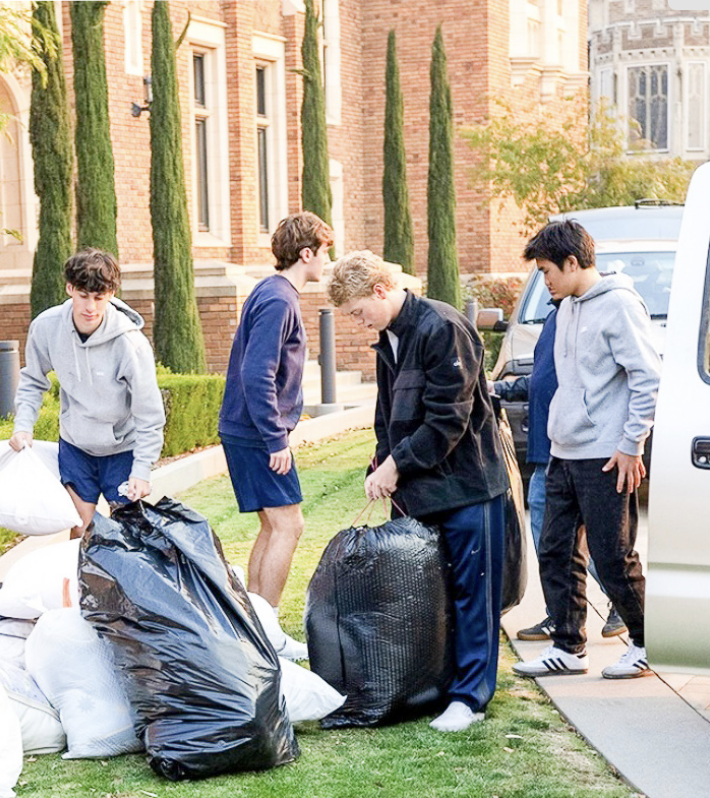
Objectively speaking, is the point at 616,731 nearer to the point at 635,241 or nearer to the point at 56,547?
the point at 56,547

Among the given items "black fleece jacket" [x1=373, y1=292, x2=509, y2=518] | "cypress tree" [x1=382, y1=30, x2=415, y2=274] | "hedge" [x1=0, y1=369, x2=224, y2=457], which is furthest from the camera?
"cypress tree" [x1=382, y1=30, x2=415, y2=274]

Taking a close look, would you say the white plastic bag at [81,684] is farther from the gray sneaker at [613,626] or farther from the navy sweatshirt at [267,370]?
the gray sneaker at [613,626]

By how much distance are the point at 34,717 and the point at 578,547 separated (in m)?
2.20

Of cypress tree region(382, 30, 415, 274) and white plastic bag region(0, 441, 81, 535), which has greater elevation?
cypress tree region(382, 30, 415, 274)

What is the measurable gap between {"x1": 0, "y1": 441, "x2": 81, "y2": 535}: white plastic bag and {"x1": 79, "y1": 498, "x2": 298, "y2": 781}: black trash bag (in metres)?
1.00

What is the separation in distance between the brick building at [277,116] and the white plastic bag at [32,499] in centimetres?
1126

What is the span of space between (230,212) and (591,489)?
17.5m

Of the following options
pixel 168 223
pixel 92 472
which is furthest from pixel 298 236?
pixel 168 223

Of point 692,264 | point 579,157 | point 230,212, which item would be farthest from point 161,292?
point 692,264

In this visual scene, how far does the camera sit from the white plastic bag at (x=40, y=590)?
5.11 meters

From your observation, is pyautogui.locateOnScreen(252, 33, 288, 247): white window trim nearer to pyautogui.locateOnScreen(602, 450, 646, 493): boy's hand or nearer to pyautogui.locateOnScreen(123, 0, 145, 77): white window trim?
pyautogui.locateOnScreen(123, 0, 145, 77): white window trim

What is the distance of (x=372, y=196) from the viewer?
27.5 metres

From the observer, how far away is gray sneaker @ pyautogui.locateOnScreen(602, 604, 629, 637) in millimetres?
6152

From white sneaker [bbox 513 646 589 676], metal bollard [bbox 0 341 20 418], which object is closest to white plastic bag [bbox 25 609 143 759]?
white sneaker [bbox 513 646 589 676]
